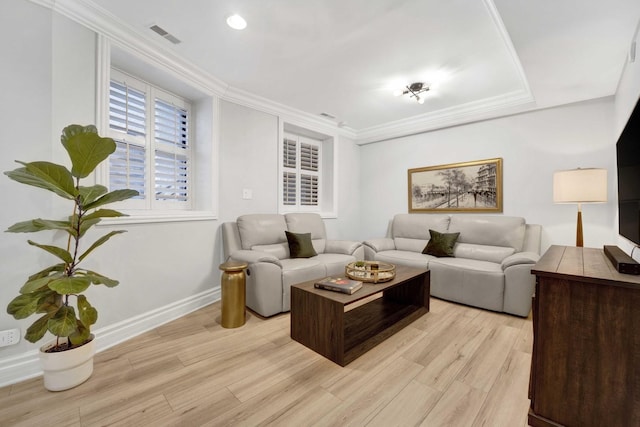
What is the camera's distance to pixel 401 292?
2734 mm

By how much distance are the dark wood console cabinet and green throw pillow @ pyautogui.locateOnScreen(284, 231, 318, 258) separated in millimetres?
2192

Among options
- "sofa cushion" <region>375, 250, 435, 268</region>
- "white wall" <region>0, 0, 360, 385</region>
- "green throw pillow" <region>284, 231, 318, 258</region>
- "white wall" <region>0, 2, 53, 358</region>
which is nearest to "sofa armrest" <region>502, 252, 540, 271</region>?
"sofa cushion" <region>375, 250, 435, 268</region>

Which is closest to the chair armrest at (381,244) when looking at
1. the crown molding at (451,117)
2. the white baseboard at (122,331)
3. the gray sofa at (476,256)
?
the gray sofa at (476,256)

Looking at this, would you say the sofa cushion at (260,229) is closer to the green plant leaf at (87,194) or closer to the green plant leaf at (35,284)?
the green plant leaf at (87,194)

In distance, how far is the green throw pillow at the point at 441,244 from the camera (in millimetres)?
3227

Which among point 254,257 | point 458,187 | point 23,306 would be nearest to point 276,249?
point 254,257

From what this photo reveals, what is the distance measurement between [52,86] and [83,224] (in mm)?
990

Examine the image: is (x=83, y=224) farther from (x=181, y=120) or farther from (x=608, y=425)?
(x=608, y=425)

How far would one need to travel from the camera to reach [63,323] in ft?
4.51

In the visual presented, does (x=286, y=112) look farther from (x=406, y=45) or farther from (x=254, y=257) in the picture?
(x=254, y=257)

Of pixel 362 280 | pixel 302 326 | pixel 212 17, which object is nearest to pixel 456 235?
pixel 362 280

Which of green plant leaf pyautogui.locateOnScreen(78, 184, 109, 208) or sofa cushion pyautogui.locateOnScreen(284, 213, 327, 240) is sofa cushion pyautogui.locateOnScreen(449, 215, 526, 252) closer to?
sofa cushion pyautogui.locateOnScreen(284, 213, 327, 240)

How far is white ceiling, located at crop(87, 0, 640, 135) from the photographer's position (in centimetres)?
174

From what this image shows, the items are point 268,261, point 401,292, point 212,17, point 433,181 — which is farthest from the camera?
point 433,181
